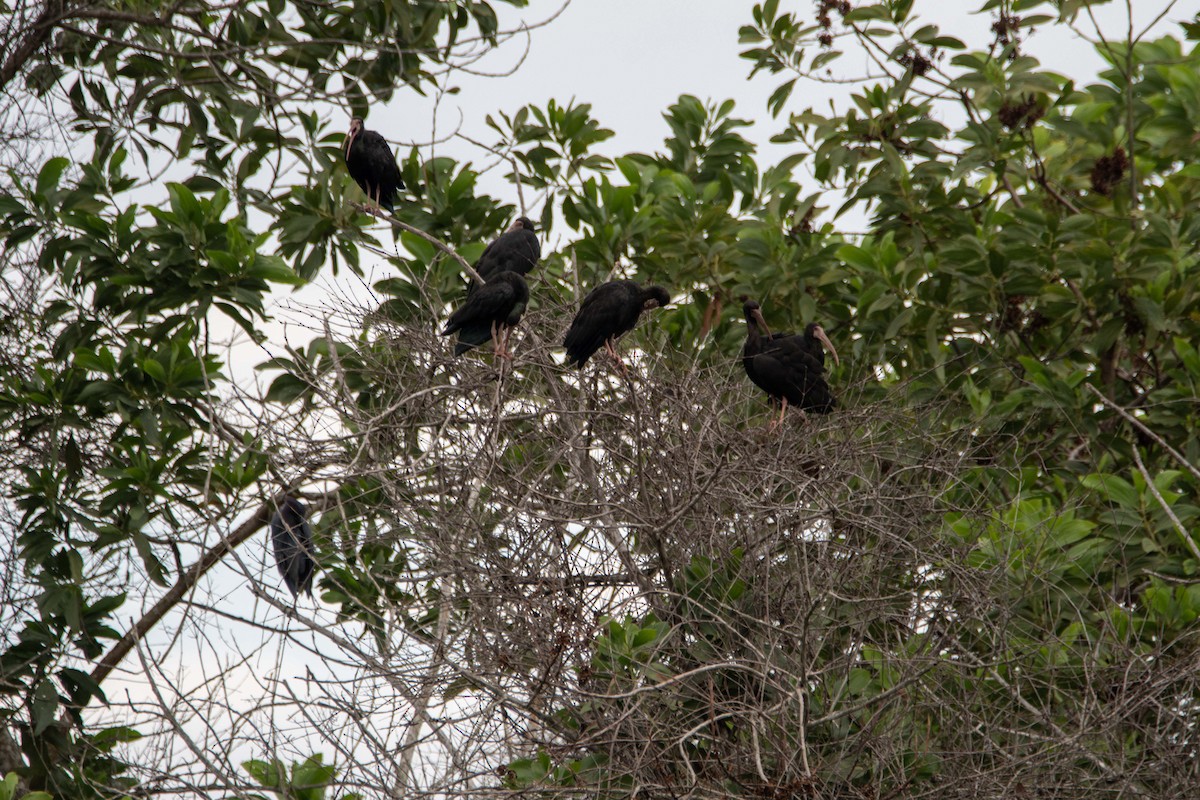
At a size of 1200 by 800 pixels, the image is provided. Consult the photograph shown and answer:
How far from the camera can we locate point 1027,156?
7.47m

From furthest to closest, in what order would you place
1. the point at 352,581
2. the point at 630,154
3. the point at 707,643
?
the point at 630,154 → the point at 352,581 → the point at 707,643

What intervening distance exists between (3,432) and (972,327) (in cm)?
507

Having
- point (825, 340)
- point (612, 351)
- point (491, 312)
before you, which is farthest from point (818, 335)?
point (491, 312)

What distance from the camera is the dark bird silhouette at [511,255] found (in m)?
6.61

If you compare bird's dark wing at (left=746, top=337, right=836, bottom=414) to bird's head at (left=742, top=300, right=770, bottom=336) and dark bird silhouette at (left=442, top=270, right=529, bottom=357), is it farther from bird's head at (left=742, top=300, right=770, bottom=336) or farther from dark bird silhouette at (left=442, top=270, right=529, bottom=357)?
dark bird silhouette at (left=442, top=270, right=529, bottom=357)

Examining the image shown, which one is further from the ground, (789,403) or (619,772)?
(789,403)

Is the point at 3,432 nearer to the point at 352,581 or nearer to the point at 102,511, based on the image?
the point at 102,511

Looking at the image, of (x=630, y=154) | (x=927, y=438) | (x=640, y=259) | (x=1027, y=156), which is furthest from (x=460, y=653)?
(x=1027, y=156)

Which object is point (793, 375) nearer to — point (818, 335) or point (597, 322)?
point (818, 335)

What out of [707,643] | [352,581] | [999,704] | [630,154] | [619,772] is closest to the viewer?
[619,772]

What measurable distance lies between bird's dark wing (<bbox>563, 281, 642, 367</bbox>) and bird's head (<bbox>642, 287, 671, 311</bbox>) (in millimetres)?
444

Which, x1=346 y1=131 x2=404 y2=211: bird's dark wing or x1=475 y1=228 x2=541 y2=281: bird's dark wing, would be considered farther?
x1=346 y1=131 x2=404 y2=211: bird's dark wing

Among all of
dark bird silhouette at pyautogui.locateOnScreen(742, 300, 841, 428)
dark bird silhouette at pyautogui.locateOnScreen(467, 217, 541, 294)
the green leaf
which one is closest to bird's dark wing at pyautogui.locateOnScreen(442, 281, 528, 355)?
dark bird silhouette at pyautogui.locateOnScreen(467, 217, 541, 294)

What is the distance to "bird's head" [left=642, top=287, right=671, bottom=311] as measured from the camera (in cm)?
616
